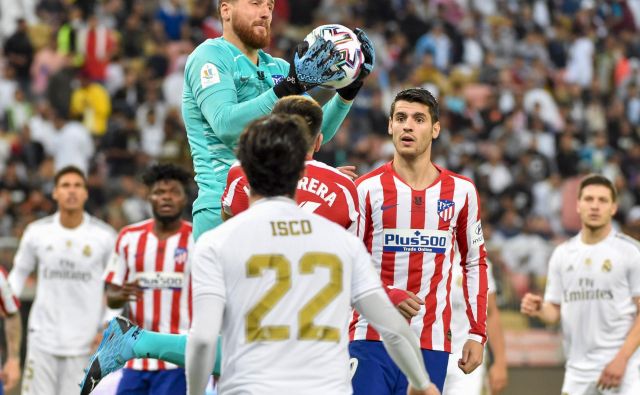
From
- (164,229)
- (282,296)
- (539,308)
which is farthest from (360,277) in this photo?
(164,229)

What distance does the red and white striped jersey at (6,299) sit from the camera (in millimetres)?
8906

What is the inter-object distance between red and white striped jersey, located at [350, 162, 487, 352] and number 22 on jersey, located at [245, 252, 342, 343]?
200 centimetres

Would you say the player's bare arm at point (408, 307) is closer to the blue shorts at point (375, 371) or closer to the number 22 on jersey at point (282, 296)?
the blue shorts at point (375, 371)

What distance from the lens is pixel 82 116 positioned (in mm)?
17109

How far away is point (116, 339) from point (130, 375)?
2.74 meters

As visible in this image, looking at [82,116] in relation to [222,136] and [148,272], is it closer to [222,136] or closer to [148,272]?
[148,272]

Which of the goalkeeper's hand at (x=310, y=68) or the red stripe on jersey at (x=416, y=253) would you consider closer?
the goalkeeper's hand at (x=310, y=68)

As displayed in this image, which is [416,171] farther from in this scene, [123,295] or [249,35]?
[123,295]

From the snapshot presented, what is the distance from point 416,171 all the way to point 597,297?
3399 mm

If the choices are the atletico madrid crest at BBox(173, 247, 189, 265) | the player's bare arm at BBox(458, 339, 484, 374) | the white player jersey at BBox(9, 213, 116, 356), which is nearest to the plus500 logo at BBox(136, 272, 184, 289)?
the atletico madrid crest at BBox(173, 247, 189, 265)

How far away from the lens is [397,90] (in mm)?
19094

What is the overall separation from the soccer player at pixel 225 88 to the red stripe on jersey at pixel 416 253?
744 mm

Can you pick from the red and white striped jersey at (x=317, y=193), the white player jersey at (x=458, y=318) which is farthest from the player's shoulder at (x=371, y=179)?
the white player jersey at (x=458, y=318)

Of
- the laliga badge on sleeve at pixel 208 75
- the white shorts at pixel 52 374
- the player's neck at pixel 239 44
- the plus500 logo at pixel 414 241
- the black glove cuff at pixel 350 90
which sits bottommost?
the white shorts at pixel 52 374
